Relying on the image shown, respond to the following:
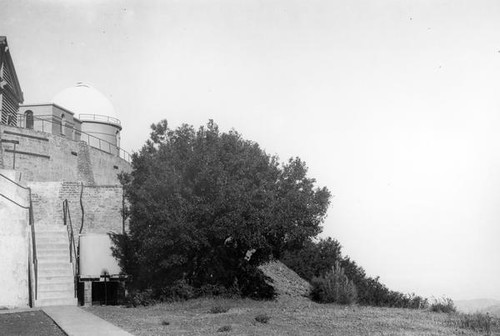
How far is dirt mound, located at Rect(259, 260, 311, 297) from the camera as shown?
2225 cm

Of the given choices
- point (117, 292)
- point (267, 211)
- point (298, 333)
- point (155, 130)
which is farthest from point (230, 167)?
point (298, 333)

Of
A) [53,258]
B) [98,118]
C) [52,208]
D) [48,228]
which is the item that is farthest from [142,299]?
[98,118]

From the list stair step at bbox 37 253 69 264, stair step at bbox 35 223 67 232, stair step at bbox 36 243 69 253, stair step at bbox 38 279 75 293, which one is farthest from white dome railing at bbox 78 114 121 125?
stair step at bbox 38 279 75 293

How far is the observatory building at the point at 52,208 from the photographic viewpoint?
16.6m

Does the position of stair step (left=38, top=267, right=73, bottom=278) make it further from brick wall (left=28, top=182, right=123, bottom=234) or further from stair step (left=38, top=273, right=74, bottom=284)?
brick wall (left=28, top=182, right=123, bottom=234)

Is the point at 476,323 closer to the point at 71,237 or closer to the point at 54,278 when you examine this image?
the point at 54,278

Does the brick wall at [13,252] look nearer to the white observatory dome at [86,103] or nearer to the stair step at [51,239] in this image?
the stair step at [51,239]

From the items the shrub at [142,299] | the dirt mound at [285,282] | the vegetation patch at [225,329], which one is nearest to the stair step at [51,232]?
the shrub at [142,299]

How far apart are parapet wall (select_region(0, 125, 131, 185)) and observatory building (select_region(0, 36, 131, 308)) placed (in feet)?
0.19

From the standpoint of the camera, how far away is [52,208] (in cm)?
2225

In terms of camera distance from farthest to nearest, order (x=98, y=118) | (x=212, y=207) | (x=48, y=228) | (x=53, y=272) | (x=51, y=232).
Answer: (x=98, y=118) → (x=48, y=228) → (x=51, y=232) → (x=53, y=272) → (x=212, y=207)

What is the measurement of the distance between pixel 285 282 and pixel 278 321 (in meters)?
12.7

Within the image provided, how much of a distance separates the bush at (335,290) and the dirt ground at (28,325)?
911 cm

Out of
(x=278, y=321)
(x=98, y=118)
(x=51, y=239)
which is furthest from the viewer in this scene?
(x=98, y=118)
